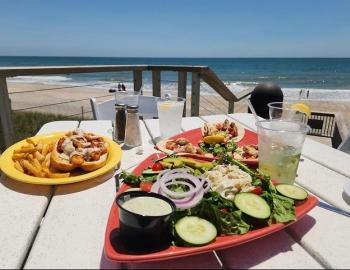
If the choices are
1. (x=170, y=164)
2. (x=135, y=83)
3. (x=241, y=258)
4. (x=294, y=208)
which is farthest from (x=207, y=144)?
(x=135, y=83)

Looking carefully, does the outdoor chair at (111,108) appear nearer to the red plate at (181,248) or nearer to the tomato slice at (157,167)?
the tomato slice at (157,167)

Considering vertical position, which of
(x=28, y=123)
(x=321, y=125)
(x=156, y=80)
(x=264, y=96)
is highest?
(x=156, y=80)

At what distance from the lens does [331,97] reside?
17.6 metres

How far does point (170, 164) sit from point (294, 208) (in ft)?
1.36

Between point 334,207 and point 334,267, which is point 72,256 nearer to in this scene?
point 334,267

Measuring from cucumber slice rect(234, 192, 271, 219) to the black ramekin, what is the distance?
20cm

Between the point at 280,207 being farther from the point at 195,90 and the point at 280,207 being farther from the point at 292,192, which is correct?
the point at 195,90

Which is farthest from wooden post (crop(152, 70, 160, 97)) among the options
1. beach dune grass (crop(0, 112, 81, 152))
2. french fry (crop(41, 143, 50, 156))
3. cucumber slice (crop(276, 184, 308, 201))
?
cucumber slice (crop(276, 184, 308, 201))

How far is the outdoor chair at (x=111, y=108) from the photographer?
2476 millimetres

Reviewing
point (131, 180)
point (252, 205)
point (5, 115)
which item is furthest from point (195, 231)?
point (5, 115)

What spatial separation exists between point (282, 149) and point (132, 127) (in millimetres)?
728

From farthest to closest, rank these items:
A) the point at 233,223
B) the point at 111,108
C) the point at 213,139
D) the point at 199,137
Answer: the point at 111,108 < the point at 199,137 < the point at 213,139 < the point at 233,223

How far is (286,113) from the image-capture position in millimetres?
1232

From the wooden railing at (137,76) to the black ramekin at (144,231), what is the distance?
7.54ft
